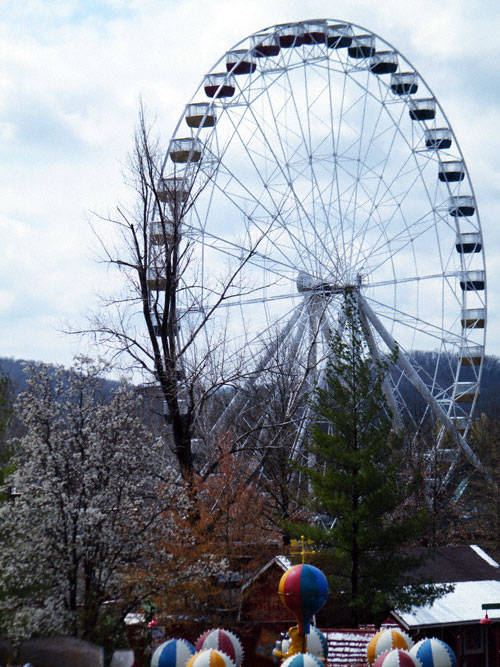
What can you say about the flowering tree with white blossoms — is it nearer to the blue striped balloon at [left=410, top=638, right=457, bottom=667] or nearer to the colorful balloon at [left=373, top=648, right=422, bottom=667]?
the colorful balloon at [left=373, top=648, right=422, bottom=667]

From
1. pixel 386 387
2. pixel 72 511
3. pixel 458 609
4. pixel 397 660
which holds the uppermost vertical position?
pixel 386 387

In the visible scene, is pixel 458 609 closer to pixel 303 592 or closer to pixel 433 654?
pixel 433 654

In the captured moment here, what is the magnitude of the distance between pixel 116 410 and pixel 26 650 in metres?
3.61

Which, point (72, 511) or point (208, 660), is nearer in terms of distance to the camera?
point (208, 660)

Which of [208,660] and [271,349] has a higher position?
[271,349]

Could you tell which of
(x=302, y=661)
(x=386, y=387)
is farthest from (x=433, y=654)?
(x=386, y=387)

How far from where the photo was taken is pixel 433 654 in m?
13.1

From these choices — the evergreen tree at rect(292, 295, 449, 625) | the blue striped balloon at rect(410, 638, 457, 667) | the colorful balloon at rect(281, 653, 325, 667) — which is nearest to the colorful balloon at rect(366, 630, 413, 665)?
the blue striped balloon at rect(410, 638, 457, 667)

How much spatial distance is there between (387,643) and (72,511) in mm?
5388

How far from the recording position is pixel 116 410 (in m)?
13.2

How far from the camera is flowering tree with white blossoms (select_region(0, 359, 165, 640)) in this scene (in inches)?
462

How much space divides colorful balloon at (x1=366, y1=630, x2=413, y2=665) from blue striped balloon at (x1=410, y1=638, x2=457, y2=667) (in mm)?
266

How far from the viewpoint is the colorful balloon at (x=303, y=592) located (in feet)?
39.1

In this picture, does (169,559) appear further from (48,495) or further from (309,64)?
(309,64)
